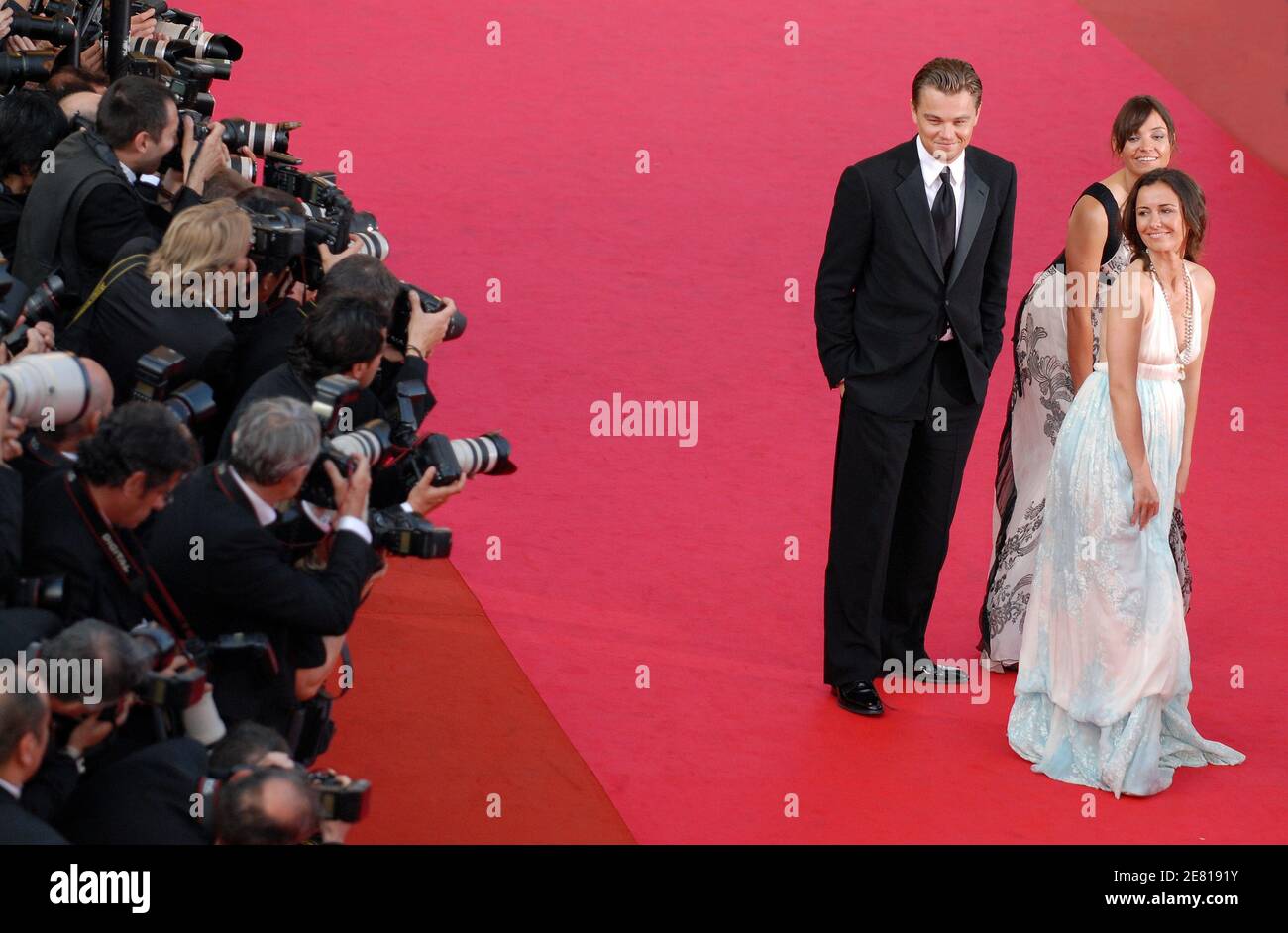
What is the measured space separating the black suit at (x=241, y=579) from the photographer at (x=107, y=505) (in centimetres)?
10

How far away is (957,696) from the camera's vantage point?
14.7 feet

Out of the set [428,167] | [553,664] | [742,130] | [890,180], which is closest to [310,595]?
[553,664]

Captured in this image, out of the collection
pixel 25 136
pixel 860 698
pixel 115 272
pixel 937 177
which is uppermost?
pixel 25 136

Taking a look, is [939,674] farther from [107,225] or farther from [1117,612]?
[107,225]

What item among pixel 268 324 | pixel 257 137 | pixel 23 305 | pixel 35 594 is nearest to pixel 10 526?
pixel 35 594

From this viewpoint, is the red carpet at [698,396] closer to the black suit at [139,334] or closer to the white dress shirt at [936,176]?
the black suit at [139,334]

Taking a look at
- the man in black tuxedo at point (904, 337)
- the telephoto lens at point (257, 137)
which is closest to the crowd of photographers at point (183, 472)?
the telephoto lens at point (257, 137)

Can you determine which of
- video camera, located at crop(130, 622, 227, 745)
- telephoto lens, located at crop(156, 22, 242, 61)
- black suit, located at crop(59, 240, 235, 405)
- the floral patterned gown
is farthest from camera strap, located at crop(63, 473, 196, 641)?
telephoto lens, located at crop(156, 22, 242, 61)

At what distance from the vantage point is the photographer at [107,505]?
117 inches

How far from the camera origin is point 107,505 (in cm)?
302

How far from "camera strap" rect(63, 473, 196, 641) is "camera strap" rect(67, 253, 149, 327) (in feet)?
2.77

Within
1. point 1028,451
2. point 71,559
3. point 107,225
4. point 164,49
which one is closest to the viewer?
point 71,559

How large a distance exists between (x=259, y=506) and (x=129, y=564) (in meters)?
0.25

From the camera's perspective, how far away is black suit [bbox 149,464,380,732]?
3135mm
